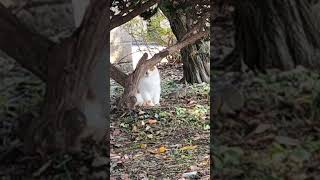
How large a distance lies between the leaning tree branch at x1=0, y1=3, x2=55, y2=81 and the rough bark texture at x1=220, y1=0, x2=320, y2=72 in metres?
0.62

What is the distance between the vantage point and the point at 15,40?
5.90 feet

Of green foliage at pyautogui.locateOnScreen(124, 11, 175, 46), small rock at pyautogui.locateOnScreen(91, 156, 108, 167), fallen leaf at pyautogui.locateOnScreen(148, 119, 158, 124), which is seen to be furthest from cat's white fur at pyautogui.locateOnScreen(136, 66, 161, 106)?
small rock at pyautogui.locateOnScreen(91, 156, 108, 167)

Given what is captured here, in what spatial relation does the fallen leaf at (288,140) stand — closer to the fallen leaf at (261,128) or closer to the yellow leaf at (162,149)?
the fallen leaf at (261,128)

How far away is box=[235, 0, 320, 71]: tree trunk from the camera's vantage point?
1850 mm

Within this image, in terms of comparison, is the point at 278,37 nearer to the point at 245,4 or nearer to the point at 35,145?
the point at 245,4

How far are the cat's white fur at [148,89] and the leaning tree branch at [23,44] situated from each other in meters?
2.87

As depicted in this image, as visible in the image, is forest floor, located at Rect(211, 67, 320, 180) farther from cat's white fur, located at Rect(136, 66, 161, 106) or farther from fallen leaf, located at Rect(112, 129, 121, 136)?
cat's white fur, located at Rect(136, 66, 161, 106)

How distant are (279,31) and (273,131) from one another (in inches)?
13.3

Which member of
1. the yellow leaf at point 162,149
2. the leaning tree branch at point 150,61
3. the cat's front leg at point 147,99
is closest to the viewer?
the yellow leaf at point 162,149

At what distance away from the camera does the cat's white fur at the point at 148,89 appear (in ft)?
15.5

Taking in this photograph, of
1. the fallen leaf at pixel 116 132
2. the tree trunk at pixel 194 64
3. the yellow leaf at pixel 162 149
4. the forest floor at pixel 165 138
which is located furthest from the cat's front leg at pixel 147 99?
the yellow leaf at pixel 162 149

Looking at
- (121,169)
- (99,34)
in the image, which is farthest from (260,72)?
(121,169)

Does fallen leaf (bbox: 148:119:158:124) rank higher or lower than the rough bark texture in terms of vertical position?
lower

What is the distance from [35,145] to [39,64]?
0.89 feet
